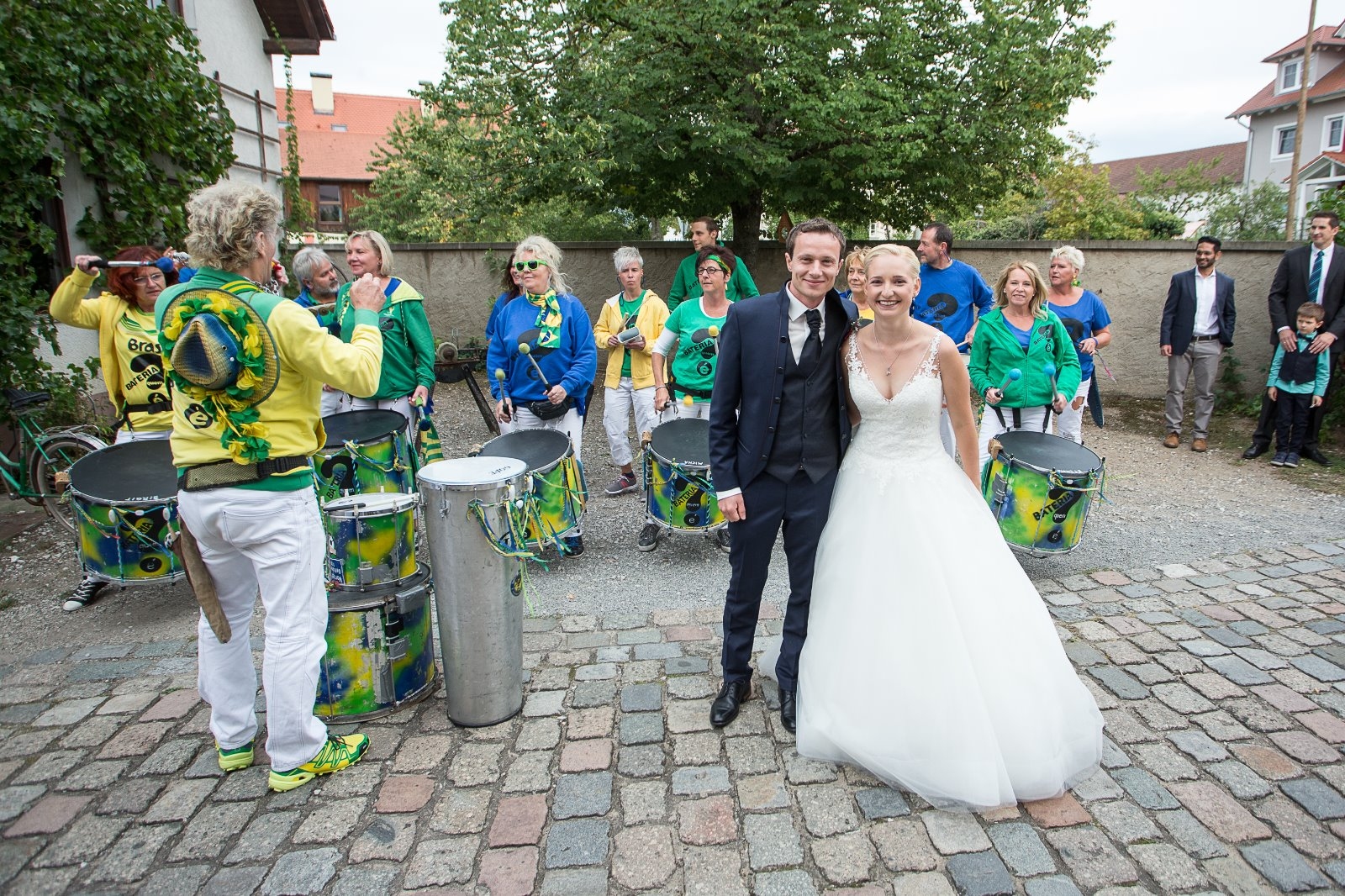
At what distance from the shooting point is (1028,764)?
9.54ft

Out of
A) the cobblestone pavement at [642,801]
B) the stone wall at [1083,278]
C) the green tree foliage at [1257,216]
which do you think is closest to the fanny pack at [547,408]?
the cobblestone pavement at [642,801]

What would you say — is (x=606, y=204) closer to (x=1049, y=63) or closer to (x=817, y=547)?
(x=1049, y=63)

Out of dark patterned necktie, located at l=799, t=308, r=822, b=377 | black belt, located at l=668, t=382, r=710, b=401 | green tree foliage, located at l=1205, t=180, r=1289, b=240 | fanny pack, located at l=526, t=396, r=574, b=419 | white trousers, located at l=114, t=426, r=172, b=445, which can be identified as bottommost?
white trousers, located at l=114, t=426, r=172, b=445

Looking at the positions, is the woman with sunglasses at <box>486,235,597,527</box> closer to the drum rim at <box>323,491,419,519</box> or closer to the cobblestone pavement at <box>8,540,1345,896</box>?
the drum rim at <box>323,491,419,519</box>

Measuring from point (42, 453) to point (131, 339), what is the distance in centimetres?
209

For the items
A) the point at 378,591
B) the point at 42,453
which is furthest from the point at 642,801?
the point at 42,453

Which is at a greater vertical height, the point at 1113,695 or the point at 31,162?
the point at 31,162

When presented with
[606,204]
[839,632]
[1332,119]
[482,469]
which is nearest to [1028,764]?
[839,632]

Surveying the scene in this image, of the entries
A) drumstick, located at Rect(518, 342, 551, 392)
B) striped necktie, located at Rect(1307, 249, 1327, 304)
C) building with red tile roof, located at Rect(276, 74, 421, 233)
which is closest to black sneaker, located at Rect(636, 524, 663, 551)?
drumstick, located at Rect(518, 342, 551, 392)

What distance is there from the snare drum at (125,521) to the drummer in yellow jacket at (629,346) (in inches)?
126

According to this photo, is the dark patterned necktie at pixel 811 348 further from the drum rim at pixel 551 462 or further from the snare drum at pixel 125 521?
the snare drum at pixel 125 521

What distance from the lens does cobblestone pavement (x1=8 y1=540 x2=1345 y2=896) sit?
265 cm

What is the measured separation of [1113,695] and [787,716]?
5.14ft

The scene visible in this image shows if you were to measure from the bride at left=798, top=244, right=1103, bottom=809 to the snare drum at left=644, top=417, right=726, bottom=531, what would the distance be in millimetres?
1701
